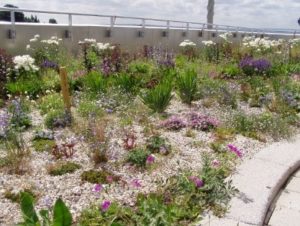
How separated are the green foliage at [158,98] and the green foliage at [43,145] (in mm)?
1872

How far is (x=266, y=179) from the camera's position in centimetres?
488

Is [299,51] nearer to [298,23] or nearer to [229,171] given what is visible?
[298,23]

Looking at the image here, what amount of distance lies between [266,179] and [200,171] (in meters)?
0.75

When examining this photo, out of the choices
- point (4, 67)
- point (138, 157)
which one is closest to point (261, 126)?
point (138, 157)

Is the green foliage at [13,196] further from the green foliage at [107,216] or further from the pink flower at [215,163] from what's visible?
the pink flower at [215,163]

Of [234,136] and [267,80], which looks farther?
[267,80]

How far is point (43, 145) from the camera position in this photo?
18.4 feet

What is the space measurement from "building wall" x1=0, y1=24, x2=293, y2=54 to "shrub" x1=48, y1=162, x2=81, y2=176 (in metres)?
7.49

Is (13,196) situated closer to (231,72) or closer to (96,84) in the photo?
(96,84)

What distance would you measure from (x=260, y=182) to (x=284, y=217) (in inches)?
23.6

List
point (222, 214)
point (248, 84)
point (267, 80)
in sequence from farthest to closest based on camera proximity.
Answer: point (267, 80) → point (248, 84) → point (222, 214)

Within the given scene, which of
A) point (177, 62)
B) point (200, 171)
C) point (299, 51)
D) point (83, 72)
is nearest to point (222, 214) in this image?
point (200, 171)

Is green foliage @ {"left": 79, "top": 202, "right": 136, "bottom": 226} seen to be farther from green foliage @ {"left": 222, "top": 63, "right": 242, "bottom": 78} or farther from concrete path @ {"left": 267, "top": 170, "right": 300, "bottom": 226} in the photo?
green foliage @ {"left": 222, "top": 63, "right": 242, "bottom": 78}

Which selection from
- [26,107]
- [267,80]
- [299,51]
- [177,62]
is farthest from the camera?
[299,51]
